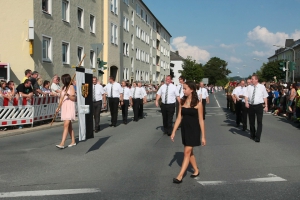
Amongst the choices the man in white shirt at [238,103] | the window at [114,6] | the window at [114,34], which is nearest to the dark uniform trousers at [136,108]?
the man in white shirt at [238,103]

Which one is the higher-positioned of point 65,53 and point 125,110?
point 65,53

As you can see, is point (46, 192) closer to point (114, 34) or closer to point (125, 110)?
point (125, 110)

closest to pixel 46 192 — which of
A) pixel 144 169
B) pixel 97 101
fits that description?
pixel 144 169

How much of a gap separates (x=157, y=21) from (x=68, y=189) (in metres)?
65.7

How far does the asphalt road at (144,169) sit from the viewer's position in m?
5.22

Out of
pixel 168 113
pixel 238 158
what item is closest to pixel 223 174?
pixel 238 158

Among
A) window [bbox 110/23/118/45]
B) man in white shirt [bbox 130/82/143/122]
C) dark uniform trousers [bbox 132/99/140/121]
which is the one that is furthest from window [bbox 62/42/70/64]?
window [bbox 110/23/118/45]

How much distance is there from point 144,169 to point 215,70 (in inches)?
5279

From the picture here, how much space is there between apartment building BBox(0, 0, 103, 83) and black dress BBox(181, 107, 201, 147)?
16.8 metres

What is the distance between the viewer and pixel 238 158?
778 centimetres

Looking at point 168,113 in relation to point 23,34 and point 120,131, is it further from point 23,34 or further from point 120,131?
point 23,34

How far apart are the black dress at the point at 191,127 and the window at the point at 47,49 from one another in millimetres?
17908

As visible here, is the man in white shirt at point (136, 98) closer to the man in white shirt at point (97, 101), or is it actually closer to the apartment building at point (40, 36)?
the man in white shirt at point (97, 101)

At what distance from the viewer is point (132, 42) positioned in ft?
155
